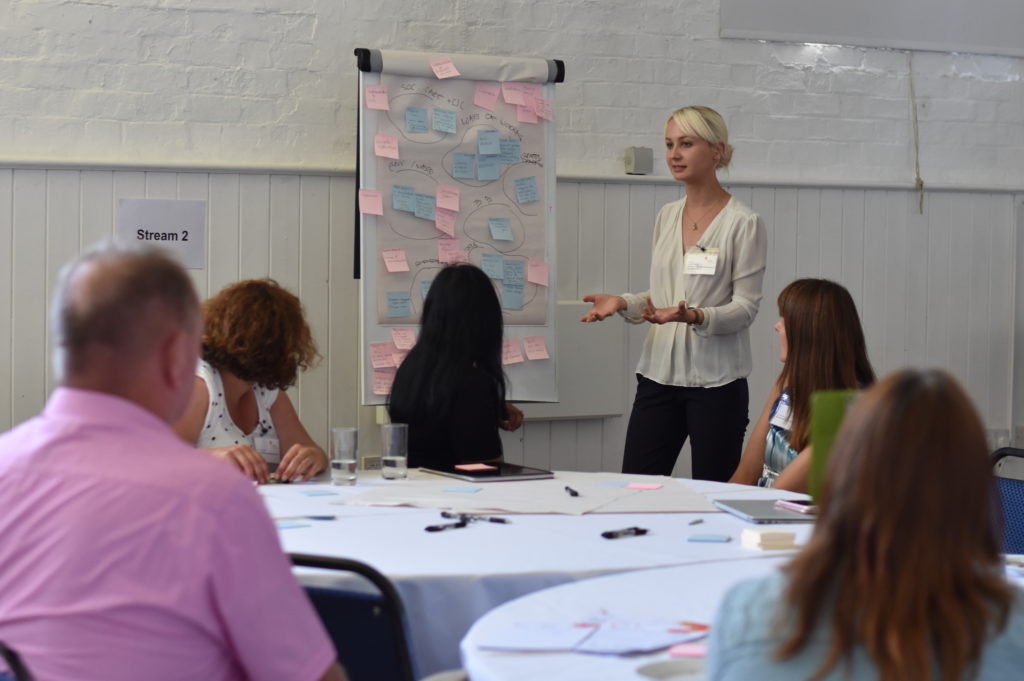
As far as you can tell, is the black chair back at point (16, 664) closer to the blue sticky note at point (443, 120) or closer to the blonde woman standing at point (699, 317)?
the blonde woman standing at point (699, 317)

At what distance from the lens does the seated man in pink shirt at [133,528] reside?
3.84 ft

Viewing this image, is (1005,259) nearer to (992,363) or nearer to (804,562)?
(992,363)

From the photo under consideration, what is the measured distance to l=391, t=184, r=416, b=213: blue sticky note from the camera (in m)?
4.30

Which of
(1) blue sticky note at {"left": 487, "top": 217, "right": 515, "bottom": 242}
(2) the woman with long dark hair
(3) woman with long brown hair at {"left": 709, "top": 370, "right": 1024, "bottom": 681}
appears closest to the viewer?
(3) woman with long brown hair at {"left": 709, "top": 370, "right": 1024, "bottom": 681}

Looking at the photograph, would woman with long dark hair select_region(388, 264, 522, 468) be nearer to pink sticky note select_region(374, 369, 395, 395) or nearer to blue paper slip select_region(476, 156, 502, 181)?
pink sticky note select_region(374, 369, 395, 395)

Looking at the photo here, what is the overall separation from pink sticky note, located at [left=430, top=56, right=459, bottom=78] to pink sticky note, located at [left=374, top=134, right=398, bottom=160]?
30 centimetres

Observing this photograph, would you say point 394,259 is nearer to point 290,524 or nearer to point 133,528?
point 290,524

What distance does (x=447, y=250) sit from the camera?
4391 millimetres

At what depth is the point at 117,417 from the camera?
4.00 ft

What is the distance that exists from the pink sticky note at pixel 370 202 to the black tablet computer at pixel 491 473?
5.12 ft

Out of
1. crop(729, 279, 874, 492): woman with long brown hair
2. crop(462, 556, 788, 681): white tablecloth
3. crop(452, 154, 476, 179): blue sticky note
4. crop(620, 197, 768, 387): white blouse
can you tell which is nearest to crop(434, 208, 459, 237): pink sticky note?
crop(452, 154, 476, 179): blue sticky note

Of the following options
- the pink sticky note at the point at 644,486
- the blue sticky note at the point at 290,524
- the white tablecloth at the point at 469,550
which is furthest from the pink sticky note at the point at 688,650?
Answer: the pink sticky note at the point at 644,486

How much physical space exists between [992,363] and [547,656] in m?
4.62

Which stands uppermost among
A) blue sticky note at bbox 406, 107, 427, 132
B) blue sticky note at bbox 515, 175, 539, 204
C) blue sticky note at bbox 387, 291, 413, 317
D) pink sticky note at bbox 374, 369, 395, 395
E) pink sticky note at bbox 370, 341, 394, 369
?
blue sticky note at bbox 406, 107, 427, 132
